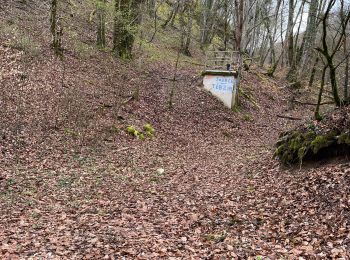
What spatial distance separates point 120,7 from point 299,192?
1339 centimetres

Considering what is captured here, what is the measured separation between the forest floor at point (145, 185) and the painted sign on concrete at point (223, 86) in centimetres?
218

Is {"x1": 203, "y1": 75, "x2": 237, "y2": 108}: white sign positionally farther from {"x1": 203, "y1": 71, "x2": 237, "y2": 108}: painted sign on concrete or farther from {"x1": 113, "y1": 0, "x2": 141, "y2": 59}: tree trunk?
{"x1": 113, "y1": 0, "x2": 141, "y2": 59}: tree trunk

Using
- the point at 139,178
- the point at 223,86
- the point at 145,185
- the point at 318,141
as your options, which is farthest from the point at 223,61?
the point at 145,185

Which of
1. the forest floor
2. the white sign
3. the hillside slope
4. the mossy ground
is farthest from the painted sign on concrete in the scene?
the mossy ground

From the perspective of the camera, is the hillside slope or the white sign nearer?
the hillside slope

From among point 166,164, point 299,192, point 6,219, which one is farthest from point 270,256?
point 166,164

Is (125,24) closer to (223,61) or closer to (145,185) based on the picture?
(223,61)

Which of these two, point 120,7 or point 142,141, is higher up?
point 120,7

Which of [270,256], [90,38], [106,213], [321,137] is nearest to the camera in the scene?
[270,256]

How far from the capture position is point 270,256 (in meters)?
5.33

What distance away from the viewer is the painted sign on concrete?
19.0 meters

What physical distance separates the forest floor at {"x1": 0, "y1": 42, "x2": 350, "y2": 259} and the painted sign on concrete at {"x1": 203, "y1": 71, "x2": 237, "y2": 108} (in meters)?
2.18

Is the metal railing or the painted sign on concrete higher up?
the metal railing

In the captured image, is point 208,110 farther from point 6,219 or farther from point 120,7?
point 6,219
